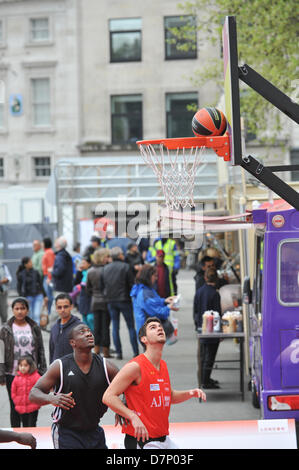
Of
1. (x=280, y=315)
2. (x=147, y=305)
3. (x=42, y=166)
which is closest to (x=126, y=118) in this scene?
(x=42, y=166)

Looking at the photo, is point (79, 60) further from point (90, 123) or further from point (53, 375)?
point (53, 375)

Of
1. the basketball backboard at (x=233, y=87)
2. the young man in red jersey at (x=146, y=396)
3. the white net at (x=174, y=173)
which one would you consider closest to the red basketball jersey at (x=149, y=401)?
the young man in red jersey at (x=146, y=396)

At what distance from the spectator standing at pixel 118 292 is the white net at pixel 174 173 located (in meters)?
6.45

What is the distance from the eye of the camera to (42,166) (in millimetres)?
39531

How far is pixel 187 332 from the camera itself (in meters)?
18.0


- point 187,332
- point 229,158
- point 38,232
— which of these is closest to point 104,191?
point 38,232

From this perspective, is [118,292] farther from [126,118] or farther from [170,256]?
[126,118]

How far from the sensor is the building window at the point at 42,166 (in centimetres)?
3956

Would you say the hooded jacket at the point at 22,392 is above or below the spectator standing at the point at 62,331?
below

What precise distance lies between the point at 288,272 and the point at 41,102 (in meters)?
32.5

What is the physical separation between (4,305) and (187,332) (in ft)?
13.5

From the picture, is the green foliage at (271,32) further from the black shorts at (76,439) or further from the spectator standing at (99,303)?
the black shorts at (76,439)

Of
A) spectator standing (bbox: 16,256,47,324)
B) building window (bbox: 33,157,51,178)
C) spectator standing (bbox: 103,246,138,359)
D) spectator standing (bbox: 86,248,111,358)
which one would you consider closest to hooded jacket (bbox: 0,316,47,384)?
spectator standing (bbox: 103,246,138,359)

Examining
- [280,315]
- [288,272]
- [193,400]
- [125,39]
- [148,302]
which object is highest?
[125,39]
